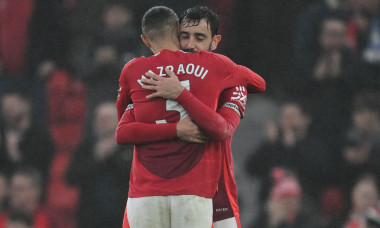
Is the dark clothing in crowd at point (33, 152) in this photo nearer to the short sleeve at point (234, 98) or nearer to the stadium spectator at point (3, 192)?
the stadium spectator at point (3, 192)

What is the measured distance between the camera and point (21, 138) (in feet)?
20.2

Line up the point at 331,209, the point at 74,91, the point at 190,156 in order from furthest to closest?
the point at 74,91 → the point at 331,209 → the point at 190,156

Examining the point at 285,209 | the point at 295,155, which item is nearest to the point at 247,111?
the point at 295,155

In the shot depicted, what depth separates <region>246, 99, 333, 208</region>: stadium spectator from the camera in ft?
19.1

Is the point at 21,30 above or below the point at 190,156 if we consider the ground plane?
above

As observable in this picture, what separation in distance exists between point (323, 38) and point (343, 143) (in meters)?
1.10

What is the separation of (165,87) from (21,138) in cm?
376

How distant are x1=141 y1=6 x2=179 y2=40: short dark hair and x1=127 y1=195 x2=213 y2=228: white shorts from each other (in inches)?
32.4

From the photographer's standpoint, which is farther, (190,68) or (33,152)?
(33,152)

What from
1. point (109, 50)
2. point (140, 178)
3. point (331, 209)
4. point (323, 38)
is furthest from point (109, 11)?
point (140, 178)

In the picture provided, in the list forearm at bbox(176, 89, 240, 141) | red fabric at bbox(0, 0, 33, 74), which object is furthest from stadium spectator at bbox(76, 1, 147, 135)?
forearm at bbox(176, 89, 240, 141)

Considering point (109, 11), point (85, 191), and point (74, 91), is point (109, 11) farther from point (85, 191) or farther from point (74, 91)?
point (85, 191)

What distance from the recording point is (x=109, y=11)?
6301 mm

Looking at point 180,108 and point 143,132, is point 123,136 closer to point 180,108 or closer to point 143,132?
point 143,132
